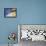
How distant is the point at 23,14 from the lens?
3.62 metres

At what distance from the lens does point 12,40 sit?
3482 mm

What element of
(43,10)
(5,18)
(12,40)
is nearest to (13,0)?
(5,18)

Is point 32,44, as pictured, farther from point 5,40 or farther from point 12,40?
point 5,40

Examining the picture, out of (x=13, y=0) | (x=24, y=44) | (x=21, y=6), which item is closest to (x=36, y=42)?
(x=24, y=44)

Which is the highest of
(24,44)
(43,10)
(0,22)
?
(43,10)

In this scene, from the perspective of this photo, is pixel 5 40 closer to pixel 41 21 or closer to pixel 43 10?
pixel 41 21

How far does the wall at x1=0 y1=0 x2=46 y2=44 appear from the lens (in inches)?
142

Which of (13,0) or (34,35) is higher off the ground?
(13,0)

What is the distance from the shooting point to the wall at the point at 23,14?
3607 millimetres

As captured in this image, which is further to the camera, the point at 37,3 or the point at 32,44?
the point at 37,3

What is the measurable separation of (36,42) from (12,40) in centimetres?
69

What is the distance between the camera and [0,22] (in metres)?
3.61

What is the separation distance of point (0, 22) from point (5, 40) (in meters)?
0.55

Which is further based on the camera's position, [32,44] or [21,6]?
[21,6]
